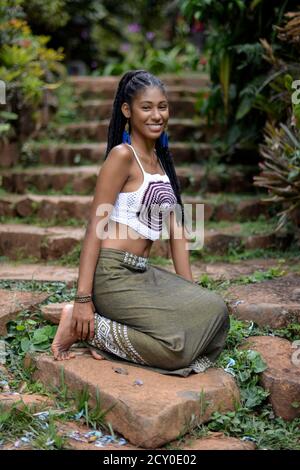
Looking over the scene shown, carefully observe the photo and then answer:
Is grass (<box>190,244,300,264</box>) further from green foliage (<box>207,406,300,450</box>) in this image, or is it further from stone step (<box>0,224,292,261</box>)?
green foliage (<box>207,406,300,450</box>)

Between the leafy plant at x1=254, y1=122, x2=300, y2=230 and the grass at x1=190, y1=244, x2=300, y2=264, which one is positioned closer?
the leafy plant at x1=254, y1=122, x2=300, y2=230

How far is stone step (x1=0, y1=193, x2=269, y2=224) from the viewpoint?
505 centimetres

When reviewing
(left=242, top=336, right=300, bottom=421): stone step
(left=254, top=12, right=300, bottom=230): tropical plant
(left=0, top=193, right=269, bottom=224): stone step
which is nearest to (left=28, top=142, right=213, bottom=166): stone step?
(left=0, top=193, right=269, bottom=224): stone step

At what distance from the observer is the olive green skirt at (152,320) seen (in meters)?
2.70

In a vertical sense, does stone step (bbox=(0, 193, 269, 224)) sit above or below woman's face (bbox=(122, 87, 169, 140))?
below

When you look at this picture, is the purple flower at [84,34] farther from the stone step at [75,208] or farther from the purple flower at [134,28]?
the stone step at [75,208]

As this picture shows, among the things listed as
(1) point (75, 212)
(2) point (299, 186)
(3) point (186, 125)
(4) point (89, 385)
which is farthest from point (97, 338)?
(3) point (186, 125)

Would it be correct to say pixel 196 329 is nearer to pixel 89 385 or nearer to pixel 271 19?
pixel 89 385

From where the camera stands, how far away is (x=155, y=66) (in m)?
7.81

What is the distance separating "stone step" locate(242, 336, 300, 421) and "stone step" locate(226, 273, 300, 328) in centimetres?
14

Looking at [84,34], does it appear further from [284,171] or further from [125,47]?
[284,171]

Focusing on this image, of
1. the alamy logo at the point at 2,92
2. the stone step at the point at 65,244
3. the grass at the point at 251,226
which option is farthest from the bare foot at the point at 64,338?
the alamy logo at the point at 2,92

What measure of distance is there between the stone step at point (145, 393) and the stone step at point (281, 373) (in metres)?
0.17

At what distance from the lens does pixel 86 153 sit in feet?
19.7
